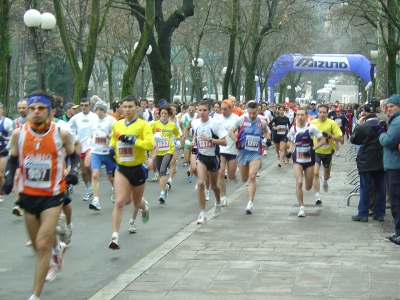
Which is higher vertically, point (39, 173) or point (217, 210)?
point (39, 173)

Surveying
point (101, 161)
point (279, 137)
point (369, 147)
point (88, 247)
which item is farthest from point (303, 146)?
point (279, 137)

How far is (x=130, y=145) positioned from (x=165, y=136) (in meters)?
5.53

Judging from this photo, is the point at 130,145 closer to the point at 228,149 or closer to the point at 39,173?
the point at 39,173

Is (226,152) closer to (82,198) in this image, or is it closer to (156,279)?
(82,198)

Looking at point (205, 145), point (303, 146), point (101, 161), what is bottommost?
point (101, 161)

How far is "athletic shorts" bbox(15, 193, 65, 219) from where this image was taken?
6.89m

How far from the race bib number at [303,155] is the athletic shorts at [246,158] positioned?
2.06ft

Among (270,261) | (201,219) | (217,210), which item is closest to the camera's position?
(270,261)

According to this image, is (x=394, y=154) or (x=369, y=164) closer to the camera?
(x=394, y=154)

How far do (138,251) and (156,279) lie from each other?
5.76ft

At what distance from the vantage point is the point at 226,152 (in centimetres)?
1405

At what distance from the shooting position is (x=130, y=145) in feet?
32.0

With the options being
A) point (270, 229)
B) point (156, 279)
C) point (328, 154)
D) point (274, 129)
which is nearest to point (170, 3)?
point (274, 129)

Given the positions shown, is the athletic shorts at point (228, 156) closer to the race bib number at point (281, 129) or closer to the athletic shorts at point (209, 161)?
the athletic shorts at point (209, 161)
